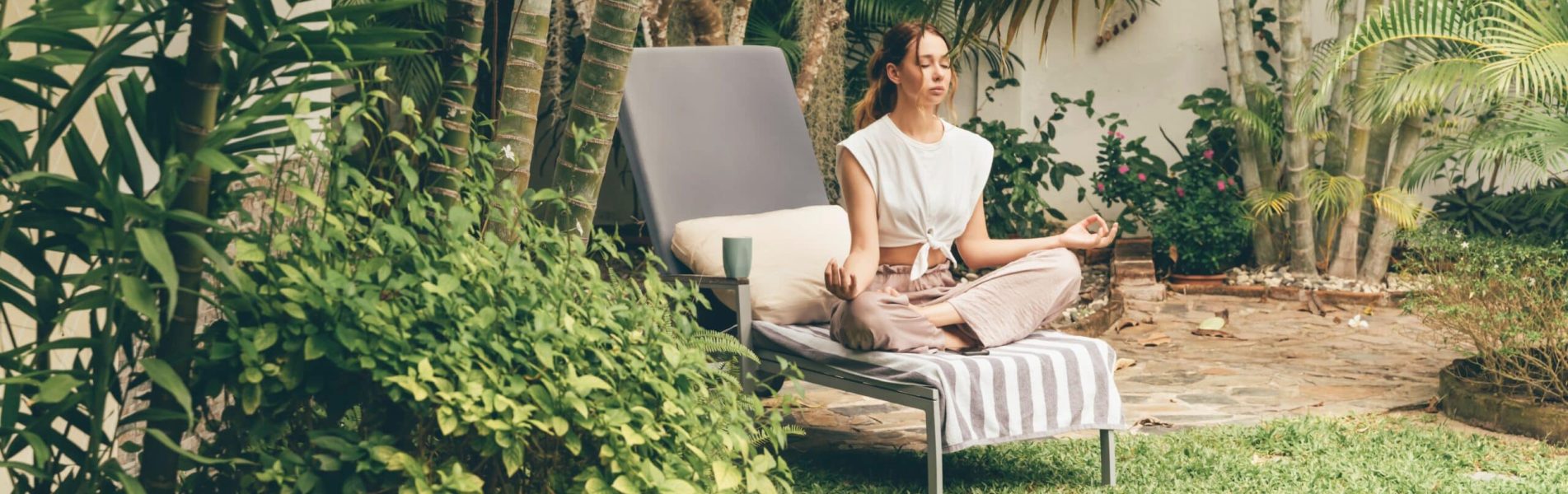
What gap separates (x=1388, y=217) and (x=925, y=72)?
4489 millimetres

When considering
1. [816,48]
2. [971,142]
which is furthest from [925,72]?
[816,48]

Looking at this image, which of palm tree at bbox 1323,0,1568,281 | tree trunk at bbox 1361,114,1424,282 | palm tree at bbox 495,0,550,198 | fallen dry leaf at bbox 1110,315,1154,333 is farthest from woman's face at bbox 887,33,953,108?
tree trunk at bbox 1361,114,1424,282

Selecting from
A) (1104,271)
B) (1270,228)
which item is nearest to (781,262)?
(1104,271)

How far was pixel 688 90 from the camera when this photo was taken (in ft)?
14.6

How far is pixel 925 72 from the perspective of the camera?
3674 mm

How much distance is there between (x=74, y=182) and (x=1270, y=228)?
722 cm

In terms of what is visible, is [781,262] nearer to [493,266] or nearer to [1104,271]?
[493,266]

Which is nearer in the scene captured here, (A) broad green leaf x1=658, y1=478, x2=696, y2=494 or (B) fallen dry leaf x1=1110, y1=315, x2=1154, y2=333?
(A) broad green leaf x1=658, y1=478, x2=696, y2=494

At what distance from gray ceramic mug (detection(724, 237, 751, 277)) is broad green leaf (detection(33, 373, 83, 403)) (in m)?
2.25

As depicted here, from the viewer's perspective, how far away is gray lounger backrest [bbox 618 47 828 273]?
4.18m

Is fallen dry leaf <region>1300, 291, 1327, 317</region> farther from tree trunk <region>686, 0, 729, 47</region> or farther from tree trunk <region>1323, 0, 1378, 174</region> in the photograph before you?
tree trunk <region>686, 0, 729, 47</region>

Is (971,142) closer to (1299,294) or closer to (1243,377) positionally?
(1243,377)

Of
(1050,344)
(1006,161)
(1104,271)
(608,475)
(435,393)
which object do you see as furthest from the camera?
(1104,271)

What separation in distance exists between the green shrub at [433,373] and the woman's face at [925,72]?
6.38 feet
